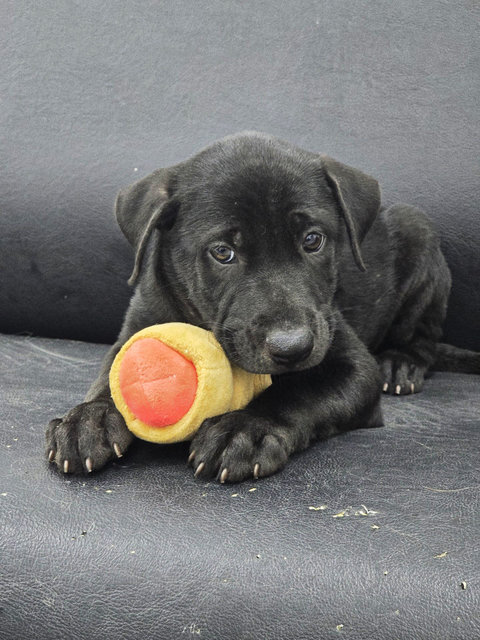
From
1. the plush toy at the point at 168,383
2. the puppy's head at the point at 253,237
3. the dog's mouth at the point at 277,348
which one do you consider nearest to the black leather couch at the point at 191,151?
the plush toy at the point at 168,383

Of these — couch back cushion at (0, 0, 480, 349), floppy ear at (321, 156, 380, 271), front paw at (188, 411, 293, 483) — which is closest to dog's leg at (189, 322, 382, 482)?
front paw at (188, 411, 293, 483)

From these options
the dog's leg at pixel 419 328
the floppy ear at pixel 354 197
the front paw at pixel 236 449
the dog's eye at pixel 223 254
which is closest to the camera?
the front paw at pixel 236 449

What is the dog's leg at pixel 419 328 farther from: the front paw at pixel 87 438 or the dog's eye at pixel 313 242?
the front paw at pixel 87 438

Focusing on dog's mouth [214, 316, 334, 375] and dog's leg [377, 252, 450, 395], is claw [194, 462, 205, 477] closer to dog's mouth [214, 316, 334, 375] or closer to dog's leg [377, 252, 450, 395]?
dog's mouth [214, 316, 334, 375]

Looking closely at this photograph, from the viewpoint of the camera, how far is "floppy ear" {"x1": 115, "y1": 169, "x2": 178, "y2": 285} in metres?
2.80

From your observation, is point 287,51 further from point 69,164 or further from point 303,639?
point 303,639

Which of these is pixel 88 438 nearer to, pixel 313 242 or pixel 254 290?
pixel 254 290

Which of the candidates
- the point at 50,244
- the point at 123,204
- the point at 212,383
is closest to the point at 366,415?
the point at 212,383

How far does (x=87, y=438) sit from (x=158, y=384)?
0.27m

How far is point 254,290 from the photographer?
8.73 ft

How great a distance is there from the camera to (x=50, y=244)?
4188 mm

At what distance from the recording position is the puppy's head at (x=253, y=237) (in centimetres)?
259

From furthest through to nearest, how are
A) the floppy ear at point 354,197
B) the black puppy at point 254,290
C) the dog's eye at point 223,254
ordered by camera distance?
1. the floppy ear at point 354,197
2. the dog's eye at point 223,254
3. the black puppy at point 254,290

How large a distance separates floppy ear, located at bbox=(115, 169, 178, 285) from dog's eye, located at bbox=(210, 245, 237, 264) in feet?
0.73
